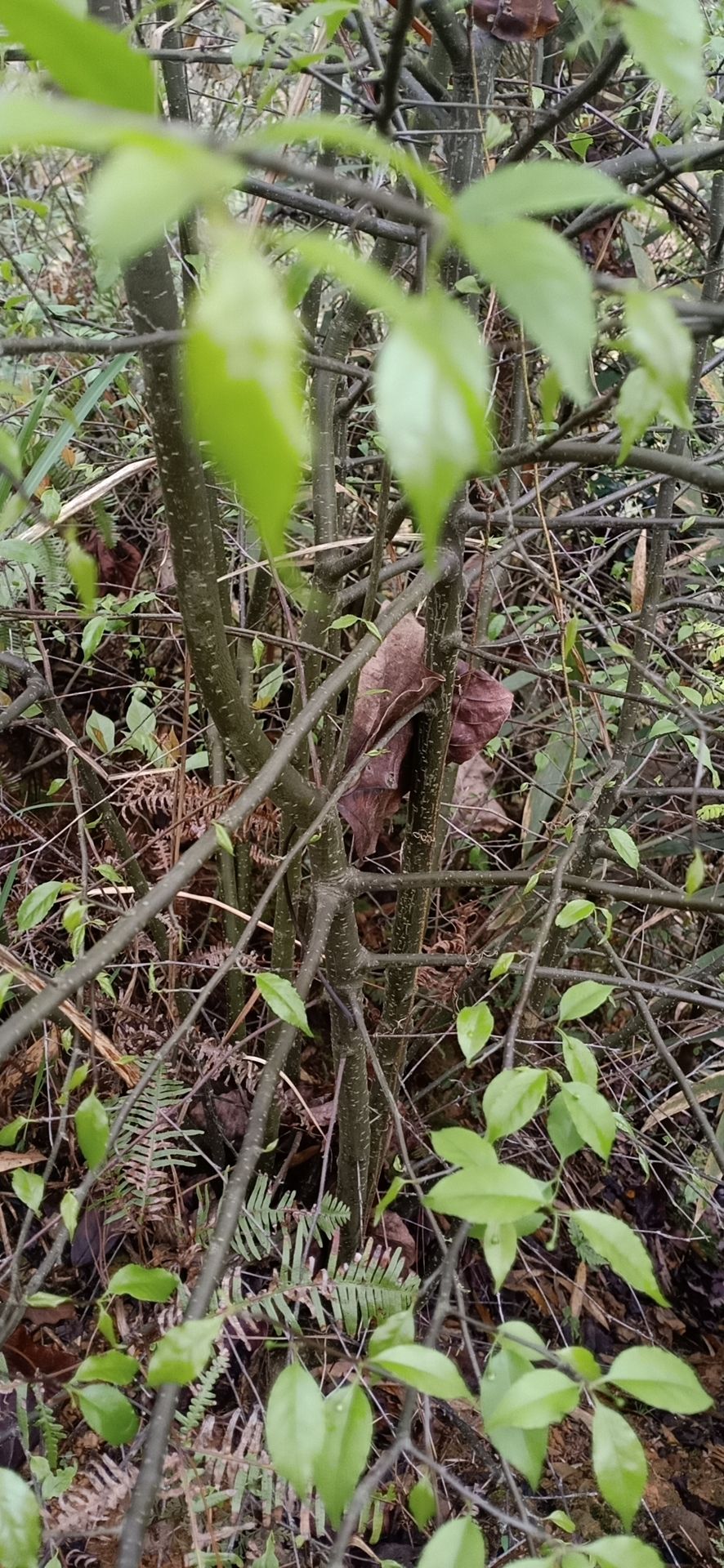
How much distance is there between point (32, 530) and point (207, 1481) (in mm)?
1099

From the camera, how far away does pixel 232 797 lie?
124 cm

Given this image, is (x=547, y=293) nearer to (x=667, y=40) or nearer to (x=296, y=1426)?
(x=667, y=40)

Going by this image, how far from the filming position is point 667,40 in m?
0.32

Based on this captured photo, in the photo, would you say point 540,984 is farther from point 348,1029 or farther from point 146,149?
point 146,149

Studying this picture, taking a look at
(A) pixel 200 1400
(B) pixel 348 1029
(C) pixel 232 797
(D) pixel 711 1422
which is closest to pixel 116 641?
(C) pixel 232 797

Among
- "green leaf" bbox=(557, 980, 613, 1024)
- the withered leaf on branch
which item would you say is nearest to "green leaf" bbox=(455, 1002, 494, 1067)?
"green leaf" bbox=(557, 980, 613, 1024)

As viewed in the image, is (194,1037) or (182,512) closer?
(182,512)

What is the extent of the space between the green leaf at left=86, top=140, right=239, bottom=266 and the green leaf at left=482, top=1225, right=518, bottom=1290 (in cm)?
47

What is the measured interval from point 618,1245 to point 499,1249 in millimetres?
68

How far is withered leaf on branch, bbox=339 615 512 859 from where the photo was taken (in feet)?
3.42

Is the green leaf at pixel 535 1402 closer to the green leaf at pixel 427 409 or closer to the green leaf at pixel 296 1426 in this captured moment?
the green leaf at pixel 296 1426

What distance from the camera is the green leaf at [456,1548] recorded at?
41 cm

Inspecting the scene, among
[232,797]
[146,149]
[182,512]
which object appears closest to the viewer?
Answer: [146,149]

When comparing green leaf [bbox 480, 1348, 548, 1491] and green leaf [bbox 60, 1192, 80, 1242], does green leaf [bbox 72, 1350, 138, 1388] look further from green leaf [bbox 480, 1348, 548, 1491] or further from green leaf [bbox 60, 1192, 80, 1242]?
green leaf [bbox 480, 1348, 548, 1491]
